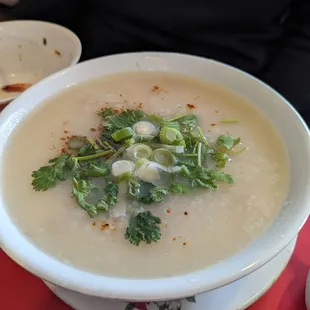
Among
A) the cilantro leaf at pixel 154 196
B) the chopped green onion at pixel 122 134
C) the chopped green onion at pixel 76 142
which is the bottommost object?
the chopped green onion at pixel 76 142

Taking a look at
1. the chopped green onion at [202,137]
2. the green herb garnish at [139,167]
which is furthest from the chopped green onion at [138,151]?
the chopped green onion at [202,137]

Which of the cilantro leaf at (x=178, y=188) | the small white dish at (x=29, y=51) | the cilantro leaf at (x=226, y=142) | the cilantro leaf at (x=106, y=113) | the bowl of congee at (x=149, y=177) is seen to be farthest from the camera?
the small white dish at (x=29, y=51)

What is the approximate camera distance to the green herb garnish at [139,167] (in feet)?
2.82

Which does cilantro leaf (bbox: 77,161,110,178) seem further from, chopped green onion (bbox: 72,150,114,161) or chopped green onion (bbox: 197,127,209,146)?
chopped green onion (bbox: 197,127,209,146)

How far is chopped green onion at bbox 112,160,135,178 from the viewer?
2.94ft

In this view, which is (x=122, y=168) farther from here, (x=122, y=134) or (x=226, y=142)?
(x=226, y=142)

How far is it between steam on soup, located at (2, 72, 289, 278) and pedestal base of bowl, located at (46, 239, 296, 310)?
10cm

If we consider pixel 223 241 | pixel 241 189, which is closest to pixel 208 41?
pixel 241 189

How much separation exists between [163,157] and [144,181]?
68mm

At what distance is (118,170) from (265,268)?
0.32 meters

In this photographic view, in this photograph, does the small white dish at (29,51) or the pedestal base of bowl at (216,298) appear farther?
the small white dish at (29,51)

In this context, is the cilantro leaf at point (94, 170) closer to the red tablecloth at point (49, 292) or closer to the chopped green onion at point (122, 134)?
the chopped green onion at point (122, 134)

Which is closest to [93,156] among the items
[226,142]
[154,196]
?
[154,196]

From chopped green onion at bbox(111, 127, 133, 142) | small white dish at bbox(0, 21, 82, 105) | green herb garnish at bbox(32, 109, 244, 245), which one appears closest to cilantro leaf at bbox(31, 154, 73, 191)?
green herb garnish at bbox(32, 109, 244, 245)
